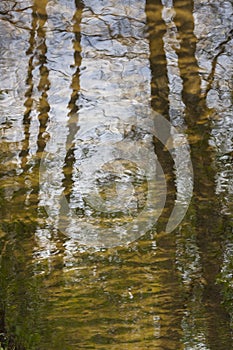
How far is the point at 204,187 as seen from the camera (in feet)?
11.2

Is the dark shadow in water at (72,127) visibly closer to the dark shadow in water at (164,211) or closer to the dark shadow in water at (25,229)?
the dark shadow in water at (25,229)

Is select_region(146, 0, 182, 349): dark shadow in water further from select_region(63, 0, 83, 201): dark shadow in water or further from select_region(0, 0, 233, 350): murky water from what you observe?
select_region(63, 0, 83, 201): dark shadow in water

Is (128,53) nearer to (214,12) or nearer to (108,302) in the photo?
(214,12)

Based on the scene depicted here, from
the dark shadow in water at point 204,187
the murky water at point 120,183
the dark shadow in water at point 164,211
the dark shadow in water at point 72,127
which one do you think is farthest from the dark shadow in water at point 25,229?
the dark shadow in water at point 204,187

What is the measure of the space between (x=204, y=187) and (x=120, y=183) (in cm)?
40

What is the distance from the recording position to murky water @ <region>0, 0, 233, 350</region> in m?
3.41

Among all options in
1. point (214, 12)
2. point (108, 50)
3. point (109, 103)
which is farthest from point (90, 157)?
point (214, 12)

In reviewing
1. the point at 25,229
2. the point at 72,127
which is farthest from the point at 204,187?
the point at 25,229

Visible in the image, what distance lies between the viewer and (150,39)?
361 centimetres

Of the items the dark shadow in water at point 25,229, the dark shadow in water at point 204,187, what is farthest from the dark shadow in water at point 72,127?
the dark shadow in water at point 204,187

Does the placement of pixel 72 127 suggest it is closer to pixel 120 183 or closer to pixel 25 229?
pixel 120 183

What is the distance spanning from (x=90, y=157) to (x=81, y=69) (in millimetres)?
450

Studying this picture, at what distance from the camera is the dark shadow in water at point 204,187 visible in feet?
11.2

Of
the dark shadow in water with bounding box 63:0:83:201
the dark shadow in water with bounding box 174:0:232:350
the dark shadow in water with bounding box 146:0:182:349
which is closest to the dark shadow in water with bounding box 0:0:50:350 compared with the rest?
the dark shadow in water with bounding box 63:0:83:201
